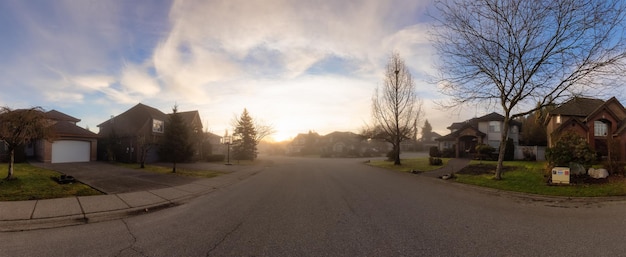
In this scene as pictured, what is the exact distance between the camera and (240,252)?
4.65 meters

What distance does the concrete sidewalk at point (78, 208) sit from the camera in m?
6.48

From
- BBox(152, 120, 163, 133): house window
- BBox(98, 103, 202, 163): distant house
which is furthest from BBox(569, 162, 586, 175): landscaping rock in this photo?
BBox(152, 120, 163, 133): house window

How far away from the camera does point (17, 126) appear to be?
1110 cm

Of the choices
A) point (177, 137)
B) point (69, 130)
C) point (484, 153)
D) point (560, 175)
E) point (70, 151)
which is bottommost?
point (560, 175)

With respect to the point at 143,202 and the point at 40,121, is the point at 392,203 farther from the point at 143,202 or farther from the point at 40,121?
the point at 40,121

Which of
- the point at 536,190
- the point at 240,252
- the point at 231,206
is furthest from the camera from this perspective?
the point at 536,190

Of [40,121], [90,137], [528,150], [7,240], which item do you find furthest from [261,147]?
[7,240]

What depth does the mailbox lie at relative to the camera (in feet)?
39.6

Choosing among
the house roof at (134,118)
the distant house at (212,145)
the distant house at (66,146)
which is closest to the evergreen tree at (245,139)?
the distant house at (212,145)

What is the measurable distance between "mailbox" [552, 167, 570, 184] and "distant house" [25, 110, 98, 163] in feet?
105

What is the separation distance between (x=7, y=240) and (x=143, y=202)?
134 inches

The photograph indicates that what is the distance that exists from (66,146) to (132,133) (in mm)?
5429

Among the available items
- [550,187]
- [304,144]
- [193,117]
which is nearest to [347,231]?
[550,187]

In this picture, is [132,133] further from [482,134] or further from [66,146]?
[482,134]
